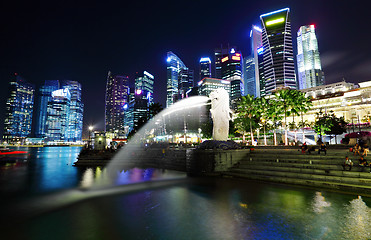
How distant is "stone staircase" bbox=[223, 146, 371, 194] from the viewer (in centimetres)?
1323

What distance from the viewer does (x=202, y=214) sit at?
31.7ft

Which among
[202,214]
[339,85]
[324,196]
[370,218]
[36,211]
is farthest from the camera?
[339,85]

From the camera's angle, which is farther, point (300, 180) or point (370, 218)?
point (300, 180)

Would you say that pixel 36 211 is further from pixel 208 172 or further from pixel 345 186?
pixel 345 186

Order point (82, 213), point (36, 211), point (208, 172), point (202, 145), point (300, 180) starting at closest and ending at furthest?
point (82, 213)
point (36, 211)
point (300, 180)
point (208, 172)
point (202, 145)

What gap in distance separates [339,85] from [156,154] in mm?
158018

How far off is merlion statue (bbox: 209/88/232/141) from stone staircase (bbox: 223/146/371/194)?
15.2 feet

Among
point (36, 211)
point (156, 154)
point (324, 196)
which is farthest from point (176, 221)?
point (156, 154)

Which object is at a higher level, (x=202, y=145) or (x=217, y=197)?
(x=202, y=145)

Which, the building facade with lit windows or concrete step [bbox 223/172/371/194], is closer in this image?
concrete step [bbox 223/172/371/194]

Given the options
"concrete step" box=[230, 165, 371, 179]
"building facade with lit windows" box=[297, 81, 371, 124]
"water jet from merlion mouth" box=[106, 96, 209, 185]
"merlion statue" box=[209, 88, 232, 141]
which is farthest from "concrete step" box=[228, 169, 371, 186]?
"building facade with lit windows" box=[297, 81, 371, 124]

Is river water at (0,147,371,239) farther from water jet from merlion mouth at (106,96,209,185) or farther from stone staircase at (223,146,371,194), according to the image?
water jet from merlion mouth at (106,96,209,185)

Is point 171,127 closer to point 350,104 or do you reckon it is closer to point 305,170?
point 350,104

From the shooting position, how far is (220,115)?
25375 mm
